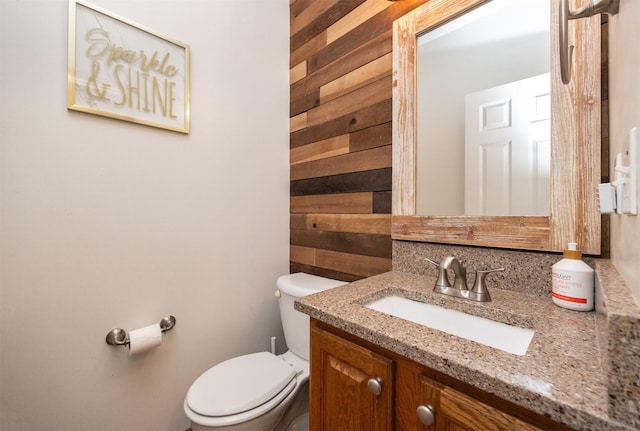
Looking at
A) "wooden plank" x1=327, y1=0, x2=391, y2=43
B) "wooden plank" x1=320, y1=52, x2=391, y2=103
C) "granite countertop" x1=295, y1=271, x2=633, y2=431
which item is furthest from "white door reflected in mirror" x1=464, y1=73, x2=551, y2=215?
"wooden plank" x1=327, y1=0, x2=391, y2=43

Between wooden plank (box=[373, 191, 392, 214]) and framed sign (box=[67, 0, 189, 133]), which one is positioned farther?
wooden plank (box=[373, 191, 392, 214])

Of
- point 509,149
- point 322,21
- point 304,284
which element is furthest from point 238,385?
point 322,21

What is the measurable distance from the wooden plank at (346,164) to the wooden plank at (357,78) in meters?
0.32

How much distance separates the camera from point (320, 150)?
4.89ft

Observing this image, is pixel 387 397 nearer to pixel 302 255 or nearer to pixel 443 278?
pixel 443 278

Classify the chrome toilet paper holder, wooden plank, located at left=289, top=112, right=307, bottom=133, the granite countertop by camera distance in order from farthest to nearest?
wooden plank, located at left=289, top=112, right=307, bottom=133, the chrome toilet paper holder, the granite countertop

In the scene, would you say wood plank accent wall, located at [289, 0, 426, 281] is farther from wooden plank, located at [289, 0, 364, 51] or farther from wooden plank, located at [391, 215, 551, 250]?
wooden plank, located at [391, 215, 551, 250]

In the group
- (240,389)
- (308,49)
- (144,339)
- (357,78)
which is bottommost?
(240,389)

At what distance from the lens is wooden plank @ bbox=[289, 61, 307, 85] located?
1596 mm

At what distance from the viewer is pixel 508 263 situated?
0.85 metres

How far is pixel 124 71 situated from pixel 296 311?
4.18 ft

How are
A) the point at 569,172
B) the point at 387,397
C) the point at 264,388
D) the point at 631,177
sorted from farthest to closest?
the point at 264,388, the point at 569,172, the point at 387,397, the point at 631,177

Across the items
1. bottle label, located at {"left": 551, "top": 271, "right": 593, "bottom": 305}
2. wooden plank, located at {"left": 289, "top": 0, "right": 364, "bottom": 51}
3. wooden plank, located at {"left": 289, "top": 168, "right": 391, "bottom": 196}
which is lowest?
bottle label, located at {"left": 551, "top": 271, "right": 593, "bottom": 305}

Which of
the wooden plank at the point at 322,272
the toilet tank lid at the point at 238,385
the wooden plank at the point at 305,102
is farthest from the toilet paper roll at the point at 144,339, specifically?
the wooden plank at the point at 305,102
